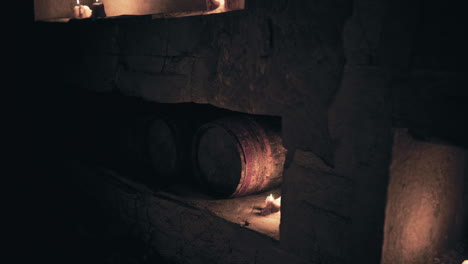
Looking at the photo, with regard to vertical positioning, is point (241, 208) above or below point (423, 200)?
below

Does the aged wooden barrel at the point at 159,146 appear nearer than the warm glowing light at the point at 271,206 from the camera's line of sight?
No

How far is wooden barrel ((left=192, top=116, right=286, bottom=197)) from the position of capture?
8.76ft

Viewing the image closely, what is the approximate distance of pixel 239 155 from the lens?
8.68 ft

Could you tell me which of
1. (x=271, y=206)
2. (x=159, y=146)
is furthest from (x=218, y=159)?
(x=159, y=146)

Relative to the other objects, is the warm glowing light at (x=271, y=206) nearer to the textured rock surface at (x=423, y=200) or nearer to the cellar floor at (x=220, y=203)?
the cellar floor at (x=220, y=203)

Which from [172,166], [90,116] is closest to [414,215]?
[172,166]

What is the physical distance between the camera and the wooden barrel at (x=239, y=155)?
267 cm

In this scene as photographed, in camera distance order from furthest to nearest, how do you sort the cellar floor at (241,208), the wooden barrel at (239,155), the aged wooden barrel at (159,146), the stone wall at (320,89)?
the aged wooden barrel at (159,146) < the wooden barrel at (239,155) < the cellar floor at (241,208) < the stone wall at (320,89)

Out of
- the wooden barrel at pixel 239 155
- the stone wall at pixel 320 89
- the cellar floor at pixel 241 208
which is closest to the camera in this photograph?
the stone wall at pixel 320 89

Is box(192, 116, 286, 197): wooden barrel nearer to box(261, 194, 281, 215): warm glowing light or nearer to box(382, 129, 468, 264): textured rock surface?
box(261, 194, 281, 215): warm glowing light

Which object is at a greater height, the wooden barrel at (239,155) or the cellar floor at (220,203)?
the wooden barrel at (239,155)

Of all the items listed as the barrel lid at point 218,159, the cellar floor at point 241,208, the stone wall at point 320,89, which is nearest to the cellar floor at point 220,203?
the cellar floor at point 241,208

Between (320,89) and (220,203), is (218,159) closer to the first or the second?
(220,203)

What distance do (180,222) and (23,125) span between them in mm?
2752
